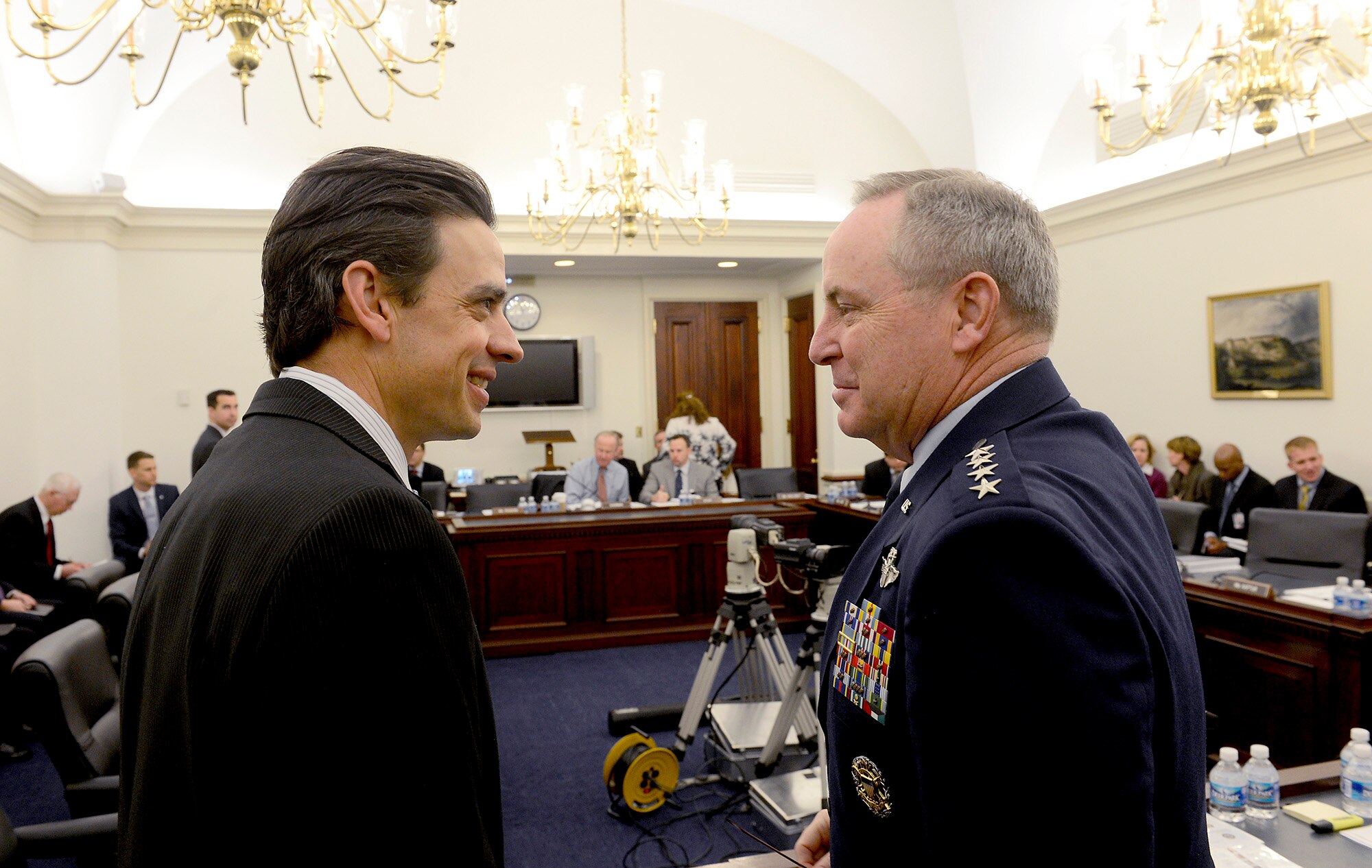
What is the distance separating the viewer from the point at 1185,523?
509 centimetres

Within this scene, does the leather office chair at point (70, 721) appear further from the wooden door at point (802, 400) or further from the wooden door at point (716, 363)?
the wooden door at point (802, 400)

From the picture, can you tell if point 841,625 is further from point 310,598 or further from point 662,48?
point 662,48

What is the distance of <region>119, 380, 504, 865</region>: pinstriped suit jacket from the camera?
685 mm

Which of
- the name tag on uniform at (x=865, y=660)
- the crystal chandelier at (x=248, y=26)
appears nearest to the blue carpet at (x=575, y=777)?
the name tag on uniform at (x=865, y=660)

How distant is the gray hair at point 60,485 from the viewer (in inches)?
205

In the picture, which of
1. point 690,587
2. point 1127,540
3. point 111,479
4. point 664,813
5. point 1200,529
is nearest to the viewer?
point 1127,540

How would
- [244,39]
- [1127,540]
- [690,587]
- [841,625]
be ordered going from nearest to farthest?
1. [1127,540]
2. [841,625]
3. [244,39]
4. [690,587]

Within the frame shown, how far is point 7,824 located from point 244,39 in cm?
213

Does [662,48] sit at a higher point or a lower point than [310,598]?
higher

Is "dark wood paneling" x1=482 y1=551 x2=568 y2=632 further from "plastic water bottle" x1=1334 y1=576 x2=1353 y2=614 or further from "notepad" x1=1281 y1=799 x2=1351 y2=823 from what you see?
"notepad" x1=1281 y1=799 x2=1351 y2=823

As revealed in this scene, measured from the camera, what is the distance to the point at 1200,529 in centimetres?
519

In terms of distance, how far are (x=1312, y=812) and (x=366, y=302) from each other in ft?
5.99

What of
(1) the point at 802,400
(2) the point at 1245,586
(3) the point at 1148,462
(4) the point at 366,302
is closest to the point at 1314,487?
(3) the point at 1148,462

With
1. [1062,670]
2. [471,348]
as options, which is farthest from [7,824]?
[1062,670]
